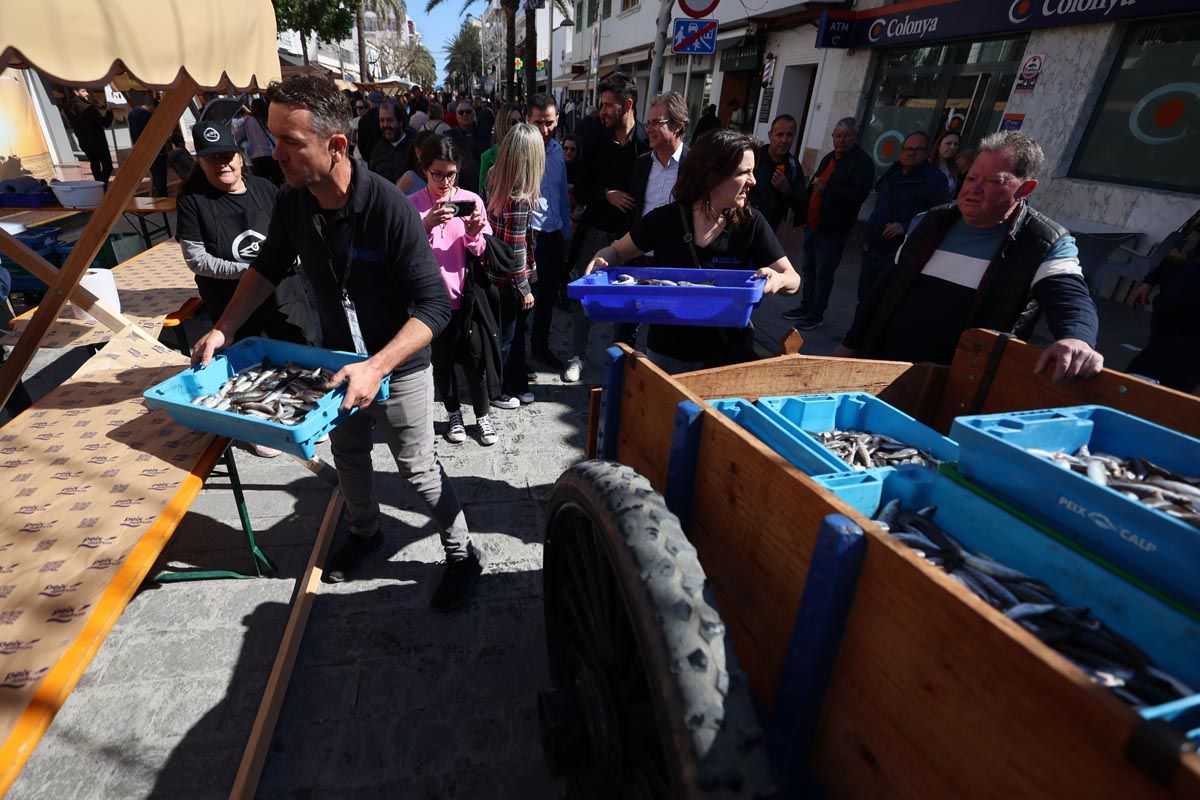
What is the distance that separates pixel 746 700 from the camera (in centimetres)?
115

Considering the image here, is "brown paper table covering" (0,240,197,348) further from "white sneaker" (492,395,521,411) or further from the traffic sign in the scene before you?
the traffic sign

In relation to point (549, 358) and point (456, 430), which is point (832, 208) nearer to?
point (549, 358)

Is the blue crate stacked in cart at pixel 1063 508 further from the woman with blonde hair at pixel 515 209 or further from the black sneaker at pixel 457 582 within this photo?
the woman with blonde hair at pixel 515 209

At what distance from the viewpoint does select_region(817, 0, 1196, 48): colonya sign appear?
6895 millimetres

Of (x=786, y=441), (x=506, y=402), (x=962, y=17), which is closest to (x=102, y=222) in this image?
(x=506, y=402)

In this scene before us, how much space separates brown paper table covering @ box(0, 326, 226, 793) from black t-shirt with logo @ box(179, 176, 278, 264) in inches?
39.2

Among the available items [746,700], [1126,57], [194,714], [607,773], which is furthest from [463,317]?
[1126,57]

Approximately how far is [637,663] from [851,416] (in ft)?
4.10

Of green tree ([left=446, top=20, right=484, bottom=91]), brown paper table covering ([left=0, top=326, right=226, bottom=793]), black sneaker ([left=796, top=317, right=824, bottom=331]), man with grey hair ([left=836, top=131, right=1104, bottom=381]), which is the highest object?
green tree ([left=446, top=20, right=484, bottom=91])

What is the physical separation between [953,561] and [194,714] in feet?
10.1

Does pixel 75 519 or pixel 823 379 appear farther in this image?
pixel 823 379

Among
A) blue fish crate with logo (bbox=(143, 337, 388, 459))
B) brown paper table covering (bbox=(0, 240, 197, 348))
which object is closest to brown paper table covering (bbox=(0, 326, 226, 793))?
blue fish crate with logo (bbox=(143, 337, 388, 459))

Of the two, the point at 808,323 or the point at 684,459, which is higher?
the point at 684,459

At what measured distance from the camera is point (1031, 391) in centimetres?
218
